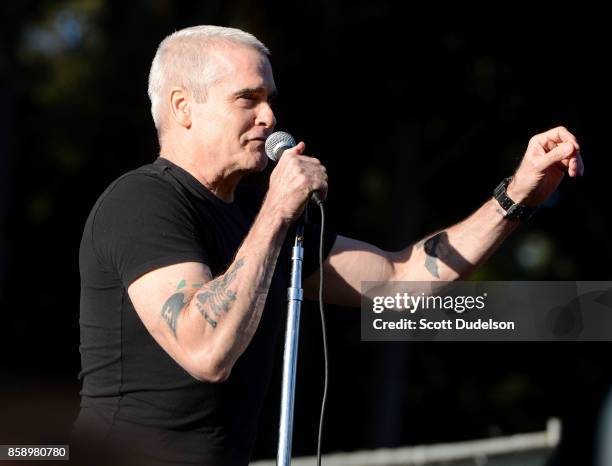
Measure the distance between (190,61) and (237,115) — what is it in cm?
29

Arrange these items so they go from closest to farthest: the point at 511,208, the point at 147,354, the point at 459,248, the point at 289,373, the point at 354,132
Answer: the point at 289,373 → the point at 147,354 → the point at 511,208 → the point at 459,248 → the point at 354,132

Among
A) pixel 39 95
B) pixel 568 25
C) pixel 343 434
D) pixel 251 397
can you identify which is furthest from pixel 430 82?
pixel 251 397

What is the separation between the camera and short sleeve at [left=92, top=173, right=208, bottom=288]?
→ 2865mm

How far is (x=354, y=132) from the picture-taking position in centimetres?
1249

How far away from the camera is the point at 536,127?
38.3ft

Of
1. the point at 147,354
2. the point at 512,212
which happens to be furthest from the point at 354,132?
the point at 147,354

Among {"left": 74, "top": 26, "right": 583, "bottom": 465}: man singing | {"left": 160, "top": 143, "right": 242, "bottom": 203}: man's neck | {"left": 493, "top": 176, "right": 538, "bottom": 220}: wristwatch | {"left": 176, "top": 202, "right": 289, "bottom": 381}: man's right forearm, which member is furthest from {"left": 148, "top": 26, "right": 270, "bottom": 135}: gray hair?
{"left": 493, "top": 176, "right": 538, "bottom": 220}: wristwatch

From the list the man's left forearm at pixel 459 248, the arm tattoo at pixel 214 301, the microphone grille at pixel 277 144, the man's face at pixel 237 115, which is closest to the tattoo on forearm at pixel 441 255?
the man's left forearm at pixel 459 248

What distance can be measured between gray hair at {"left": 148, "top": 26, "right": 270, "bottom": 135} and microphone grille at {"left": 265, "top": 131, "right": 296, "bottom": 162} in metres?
0.39

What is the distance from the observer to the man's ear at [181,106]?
3.40 metres

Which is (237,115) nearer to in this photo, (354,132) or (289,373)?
(289,373)

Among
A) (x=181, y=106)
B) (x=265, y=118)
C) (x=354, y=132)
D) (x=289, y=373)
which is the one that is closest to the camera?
(x=289, y=373)

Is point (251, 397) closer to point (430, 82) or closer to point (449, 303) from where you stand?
point (449, 303)

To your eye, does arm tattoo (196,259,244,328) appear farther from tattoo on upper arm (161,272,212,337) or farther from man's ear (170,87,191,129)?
man's ear (170,87,191,129)
